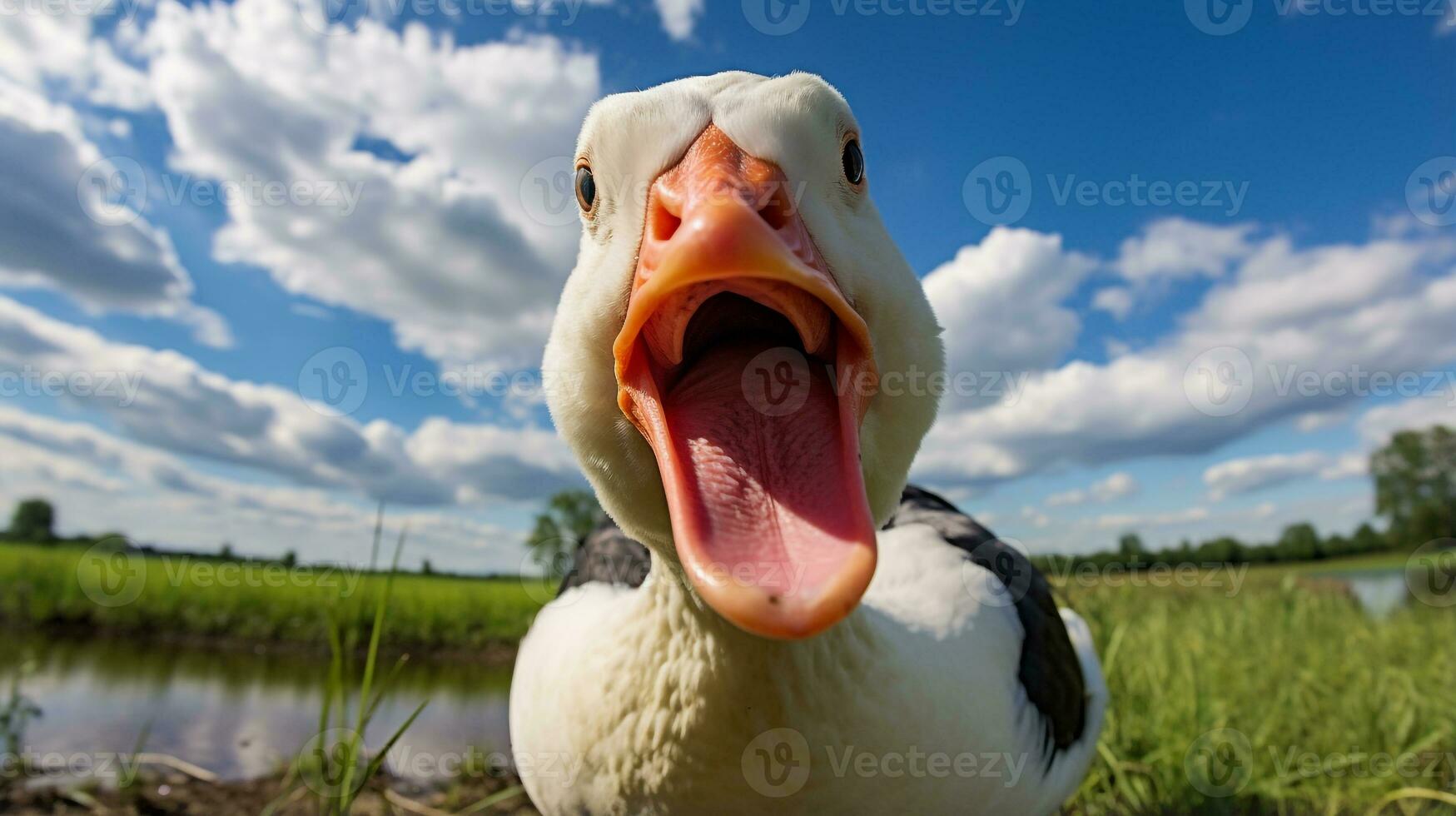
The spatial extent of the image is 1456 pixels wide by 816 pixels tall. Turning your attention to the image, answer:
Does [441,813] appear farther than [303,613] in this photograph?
No

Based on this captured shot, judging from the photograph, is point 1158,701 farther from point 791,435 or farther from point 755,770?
point 791,435

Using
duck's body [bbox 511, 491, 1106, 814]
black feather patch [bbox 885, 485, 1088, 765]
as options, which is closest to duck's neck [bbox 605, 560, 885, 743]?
duck's body [bbox 511, 491, 1106, 814]

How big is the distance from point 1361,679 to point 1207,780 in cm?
171

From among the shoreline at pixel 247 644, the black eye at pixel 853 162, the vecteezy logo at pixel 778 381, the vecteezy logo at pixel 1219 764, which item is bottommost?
the shoreline at pixel 247 644

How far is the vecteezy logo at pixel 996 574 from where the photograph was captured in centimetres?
257

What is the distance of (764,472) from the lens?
→ 128 centimetres

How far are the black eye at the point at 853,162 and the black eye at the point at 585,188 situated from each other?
0.64m

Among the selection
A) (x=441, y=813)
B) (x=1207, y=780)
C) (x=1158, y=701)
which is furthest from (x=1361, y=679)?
(x=441, y=813)

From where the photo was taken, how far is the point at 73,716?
562 centimetres

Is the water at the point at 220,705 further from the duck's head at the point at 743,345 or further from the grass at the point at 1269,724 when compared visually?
the grass at the point at 1269,724

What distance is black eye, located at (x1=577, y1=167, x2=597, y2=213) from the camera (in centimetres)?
167
